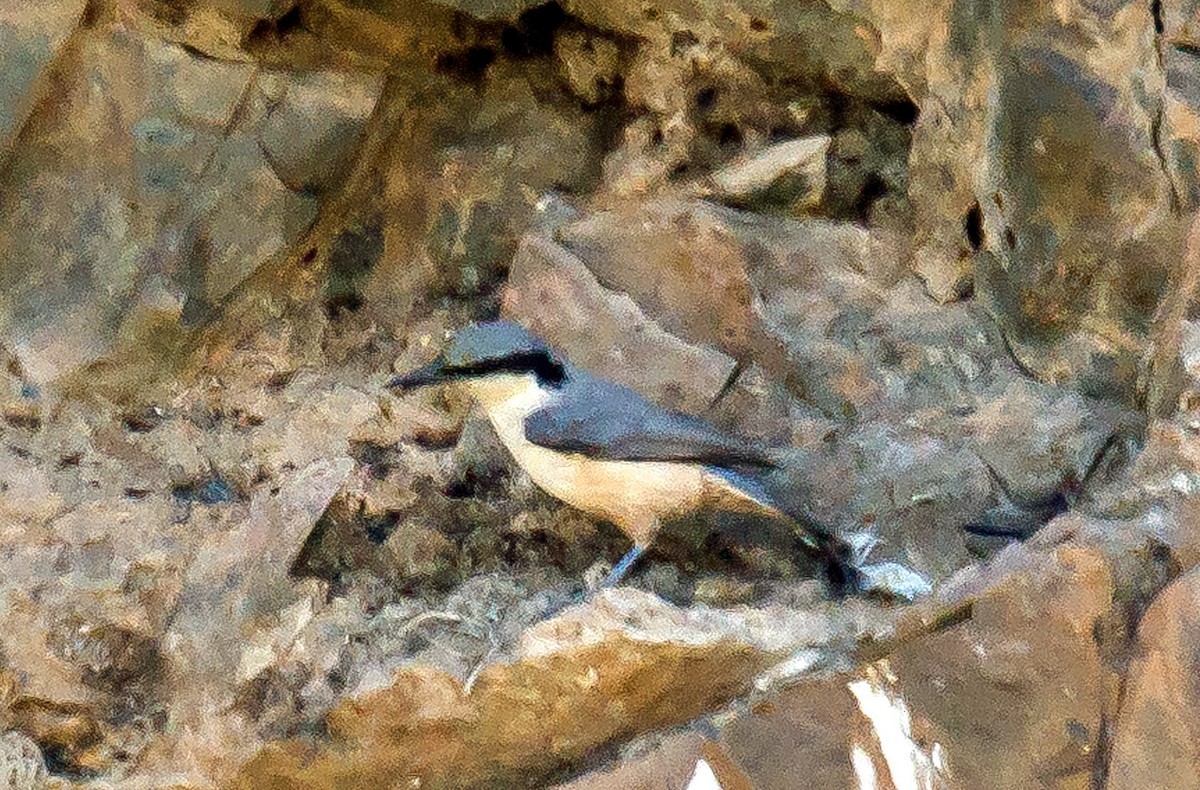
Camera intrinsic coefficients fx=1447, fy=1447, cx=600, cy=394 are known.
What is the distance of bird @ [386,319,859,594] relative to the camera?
14.9 feet

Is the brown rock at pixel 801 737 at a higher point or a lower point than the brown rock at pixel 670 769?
higher

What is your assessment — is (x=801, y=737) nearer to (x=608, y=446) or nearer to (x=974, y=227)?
(x=608, y=446)

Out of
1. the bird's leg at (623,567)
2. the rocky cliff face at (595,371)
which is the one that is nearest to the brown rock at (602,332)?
the rocky cliff face at (595,371)

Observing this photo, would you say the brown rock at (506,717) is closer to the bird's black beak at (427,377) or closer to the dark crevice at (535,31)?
the bird's black beak at (427,377)

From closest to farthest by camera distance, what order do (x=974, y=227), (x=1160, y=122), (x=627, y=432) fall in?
(x=1160, y=122), (x=627, y=432), (x=974, y=227)

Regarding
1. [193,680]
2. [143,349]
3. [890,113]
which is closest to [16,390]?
[143,349]

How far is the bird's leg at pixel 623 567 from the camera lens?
14.7ft

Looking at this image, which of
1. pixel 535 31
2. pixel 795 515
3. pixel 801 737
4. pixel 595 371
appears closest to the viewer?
pixel 801 737

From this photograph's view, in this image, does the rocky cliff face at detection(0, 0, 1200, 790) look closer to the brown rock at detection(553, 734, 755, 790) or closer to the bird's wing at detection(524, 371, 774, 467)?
the brown rock at detection(553, 734, 755, 790)

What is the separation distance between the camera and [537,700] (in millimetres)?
3990

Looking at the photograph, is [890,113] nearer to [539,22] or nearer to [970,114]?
[970,114]

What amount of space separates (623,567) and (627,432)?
436 mm

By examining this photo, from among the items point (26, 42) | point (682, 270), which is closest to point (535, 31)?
point (682, 270)

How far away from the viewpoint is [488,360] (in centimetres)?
499
